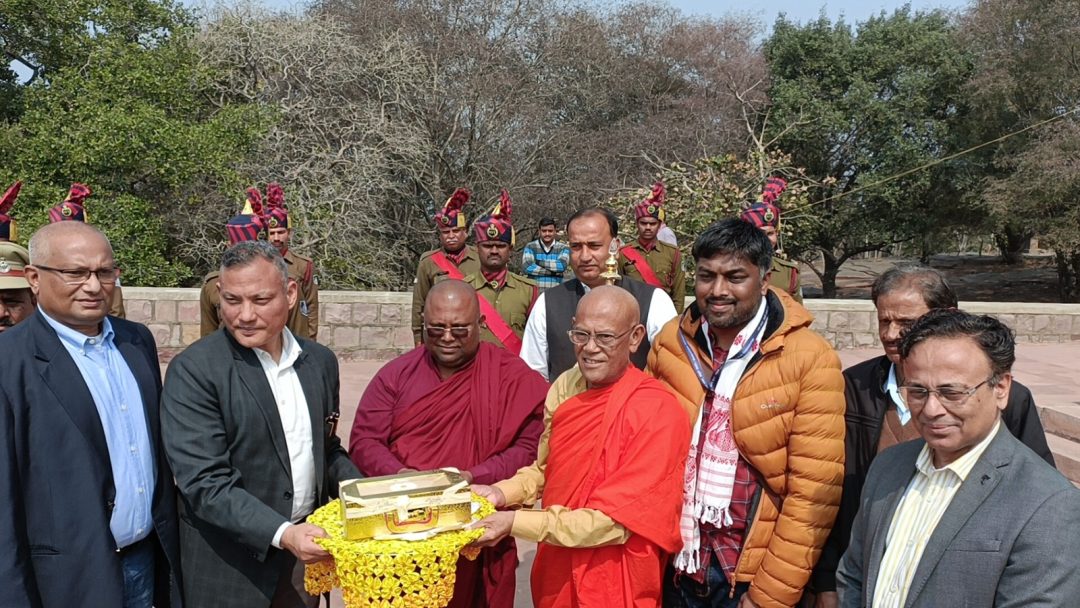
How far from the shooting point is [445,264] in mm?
6461

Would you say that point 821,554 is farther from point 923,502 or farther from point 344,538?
point 344,538

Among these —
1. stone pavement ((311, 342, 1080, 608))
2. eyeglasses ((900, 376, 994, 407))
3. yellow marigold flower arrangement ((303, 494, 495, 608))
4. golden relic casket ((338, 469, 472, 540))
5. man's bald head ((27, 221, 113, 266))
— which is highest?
man's bald head ((27, 221, 113, 266))

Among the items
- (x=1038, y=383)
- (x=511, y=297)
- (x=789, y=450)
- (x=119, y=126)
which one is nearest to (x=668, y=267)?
(x=511, y=297)

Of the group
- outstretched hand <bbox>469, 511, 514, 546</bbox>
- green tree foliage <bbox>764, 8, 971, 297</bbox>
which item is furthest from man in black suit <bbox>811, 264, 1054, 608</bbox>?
green tree foliage <bbox>764, 8, 971, 297</bbox>

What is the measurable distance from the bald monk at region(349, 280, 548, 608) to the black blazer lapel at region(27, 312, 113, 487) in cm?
84

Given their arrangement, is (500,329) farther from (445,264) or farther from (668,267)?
(668,267)

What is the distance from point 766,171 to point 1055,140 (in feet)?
19.8

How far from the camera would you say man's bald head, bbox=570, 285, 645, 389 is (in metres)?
A: 2.51

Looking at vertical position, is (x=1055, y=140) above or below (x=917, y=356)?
above

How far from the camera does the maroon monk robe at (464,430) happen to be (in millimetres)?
2809

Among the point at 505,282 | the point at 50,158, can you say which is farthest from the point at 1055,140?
the point at 50,158

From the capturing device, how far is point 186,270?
1069 cm

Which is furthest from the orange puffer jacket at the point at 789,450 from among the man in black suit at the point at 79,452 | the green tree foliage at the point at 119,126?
the green tree foliage at the point at 119,126

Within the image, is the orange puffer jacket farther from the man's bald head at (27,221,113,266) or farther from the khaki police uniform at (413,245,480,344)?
the khaki police uniform at (413,245,480,344)
